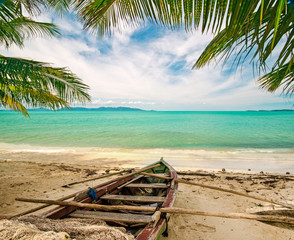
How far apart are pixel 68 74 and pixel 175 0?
3.61 meters

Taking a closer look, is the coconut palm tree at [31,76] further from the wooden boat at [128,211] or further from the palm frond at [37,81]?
the wooden boat at [128,211]

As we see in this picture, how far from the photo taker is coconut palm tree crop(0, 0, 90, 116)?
365 cm

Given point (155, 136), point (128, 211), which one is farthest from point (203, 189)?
point (155, 136)

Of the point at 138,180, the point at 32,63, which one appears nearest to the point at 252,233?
the point at 138,180

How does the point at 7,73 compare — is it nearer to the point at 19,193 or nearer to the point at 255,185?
the point at 19,193

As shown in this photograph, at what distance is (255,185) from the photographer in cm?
517

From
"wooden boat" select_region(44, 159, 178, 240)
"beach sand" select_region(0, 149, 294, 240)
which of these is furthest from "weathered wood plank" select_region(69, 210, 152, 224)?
"beach sand" select_region(0, 149, 294, 240)

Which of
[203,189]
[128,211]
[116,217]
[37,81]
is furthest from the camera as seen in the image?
[203,189]

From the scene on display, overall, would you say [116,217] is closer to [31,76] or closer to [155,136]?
[31,76]

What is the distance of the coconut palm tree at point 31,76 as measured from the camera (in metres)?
3.65

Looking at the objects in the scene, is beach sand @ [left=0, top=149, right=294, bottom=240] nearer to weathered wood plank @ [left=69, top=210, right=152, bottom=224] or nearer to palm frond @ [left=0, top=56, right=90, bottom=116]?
weathered wood plank @ [left=69, top=210, right=152, bottom=224]

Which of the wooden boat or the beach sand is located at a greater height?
the wooden boat

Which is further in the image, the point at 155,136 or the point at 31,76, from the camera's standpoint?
the point at 155,136

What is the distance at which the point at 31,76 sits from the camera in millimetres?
3652
